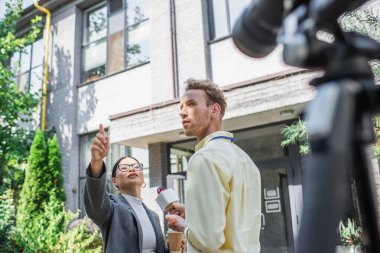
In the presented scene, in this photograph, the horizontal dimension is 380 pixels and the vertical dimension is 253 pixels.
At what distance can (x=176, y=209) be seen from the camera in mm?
2271

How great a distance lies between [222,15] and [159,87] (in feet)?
7.27

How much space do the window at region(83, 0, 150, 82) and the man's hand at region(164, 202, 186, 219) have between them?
8.09 metres

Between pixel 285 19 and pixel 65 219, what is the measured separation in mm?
8589

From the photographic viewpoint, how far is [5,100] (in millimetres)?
10477

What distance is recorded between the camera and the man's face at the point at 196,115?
84.1 inches

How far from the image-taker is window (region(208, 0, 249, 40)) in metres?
8.99

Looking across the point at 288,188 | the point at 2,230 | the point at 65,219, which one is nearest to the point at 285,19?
the point at 288,188

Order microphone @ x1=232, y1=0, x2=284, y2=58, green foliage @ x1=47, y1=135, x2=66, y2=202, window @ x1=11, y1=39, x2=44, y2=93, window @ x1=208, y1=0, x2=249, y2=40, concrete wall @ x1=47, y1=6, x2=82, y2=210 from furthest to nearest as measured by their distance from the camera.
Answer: window @ x1=11, y1=39, x2=44, y2=93 → concrete wall @ x1=47, y1=6, x2=82, y2=210 → green foliage @ x1=47, y1=135, x2=66, y2=202 → window @ x1=208, y1=0, x2=249, y2=40 → microphone @ x1=232, y1=0, x2=284, y2=58

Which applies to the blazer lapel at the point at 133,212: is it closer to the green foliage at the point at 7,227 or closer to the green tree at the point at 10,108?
the green foliage at the point at 7,227

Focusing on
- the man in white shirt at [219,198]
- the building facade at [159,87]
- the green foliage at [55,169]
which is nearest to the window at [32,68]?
the building facade at [159,87]

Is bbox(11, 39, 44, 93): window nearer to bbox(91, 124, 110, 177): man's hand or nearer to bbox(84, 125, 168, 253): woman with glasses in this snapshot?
bbox(84, 125, 168, 253): woman with glasses

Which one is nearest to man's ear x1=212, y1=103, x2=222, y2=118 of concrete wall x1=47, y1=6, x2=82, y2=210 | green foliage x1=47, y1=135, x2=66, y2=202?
green foliage x1=47, y1=135, x2=66, y2=202

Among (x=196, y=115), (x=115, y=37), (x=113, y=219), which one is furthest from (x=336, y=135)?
(x=115, y=37)

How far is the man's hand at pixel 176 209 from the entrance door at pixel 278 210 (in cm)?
532
